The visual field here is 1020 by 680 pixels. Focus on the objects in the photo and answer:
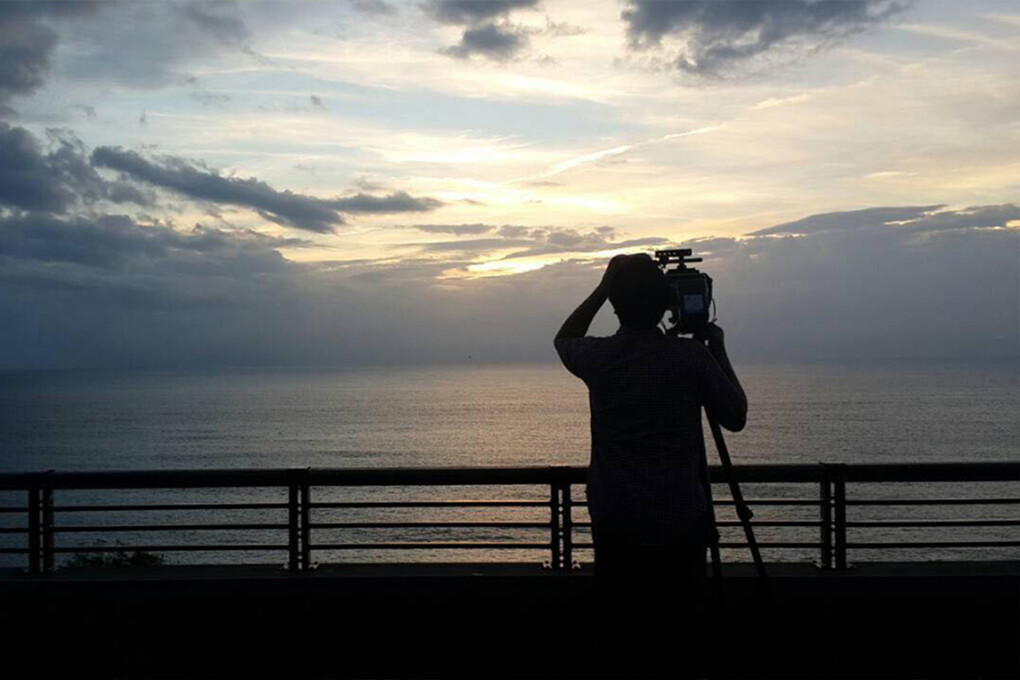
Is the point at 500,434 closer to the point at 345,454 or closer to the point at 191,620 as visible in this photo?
the point at 345,454

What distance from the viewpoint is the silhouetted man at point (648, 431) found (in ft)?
12.2

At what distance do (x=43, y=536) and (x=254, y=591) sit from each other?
2233 mm

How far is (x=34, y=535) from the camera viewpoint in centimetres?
798

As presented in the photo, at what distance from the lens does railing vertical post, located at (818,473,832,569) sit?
25.6ft

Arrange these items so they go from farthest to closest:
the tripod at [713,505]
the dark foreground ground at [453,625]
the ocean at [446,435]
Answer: the ocean at [446,435]
the dark foreground ground at [453,625]
the tripod at [713,505]

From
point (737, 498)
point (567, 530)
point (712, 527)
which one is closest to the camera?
point (712, 527)

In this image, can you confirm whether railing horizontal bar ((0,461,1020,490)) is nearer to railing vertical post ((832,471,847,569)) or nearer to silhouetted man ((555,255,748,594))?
railing vertical post ((832,471,847,569))

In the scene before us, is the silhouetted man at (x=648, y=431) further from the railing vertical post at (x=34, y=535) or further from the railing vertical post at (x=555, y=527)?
the railing vertical post at (x=34, y=535)

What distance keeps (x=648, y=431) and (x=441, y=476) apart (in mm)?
4351

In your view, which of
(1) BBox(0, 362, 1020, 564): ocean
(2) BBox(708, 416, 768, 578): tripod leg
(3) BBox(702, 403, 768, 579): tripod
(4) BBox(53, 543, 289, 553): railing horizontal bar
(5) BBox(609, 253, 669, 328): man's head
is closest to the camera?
(5) BBox(609, 253, 669, 328): man's head

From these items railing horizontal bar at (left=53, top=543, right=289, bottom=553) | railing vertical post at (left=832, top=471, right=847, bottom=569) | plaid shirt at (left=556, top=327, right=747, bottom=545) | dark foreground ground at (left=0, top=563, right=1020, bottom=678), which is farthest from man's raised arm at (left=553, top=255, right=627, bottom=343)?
railing vertical post at (left=832, top=471, right=847, bottom=569)

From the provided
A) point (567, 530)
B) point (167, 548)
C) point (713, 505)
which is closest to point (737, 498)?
point (713, 505)

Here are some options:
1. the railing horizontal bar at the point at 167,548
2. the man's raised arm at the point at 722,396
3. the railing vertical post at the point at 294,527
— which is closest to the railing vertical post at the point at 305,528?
the railing vertical post at the point at 294,527

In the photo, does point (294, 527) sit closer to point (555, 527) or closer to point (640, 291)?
point (555, 527)
